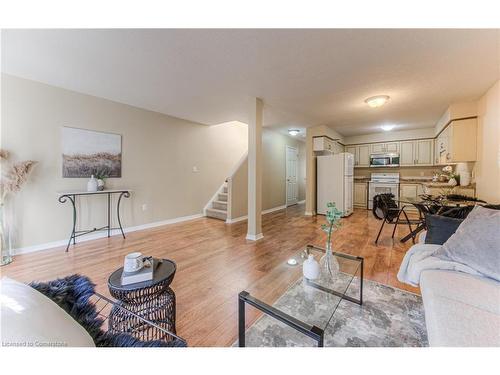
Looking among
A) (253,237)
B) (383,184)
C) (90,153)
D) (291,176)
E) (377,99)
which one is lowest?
(253,237)

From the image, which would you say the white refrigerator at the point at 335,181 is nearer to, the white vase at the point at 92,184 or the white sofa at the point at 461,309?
the white sofa at the point at 461,309

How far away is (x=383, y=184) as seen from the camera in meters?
6.12

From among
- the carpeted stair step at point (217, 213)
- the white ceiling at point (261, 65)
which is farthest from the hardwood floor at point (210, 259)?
the white ceiling at point (261, 65)

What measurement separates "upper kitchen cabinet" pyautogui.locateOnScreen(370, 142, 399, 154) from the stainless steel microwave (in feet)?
0.58

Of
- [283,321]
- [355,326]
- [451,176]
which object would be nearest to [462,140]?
[451,176]

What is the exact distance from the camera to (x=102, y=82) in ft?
9.24

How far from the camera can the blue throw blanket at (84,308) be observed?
2.33 ft

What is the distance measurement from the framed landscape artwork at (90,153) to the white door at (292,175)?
4716mm

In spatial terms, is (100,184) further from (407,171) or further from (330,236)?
(407,171)

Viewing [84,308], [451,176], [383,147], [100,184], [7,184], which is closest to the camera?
[84,308]

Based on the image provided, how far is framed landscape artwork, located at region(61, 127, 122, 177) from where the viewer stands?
3.09 metres

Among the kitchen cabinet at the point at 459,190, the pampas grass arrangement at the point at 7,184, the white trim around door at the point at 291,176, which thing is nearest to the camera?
the pampas grass arrangement at the point at 7,184
